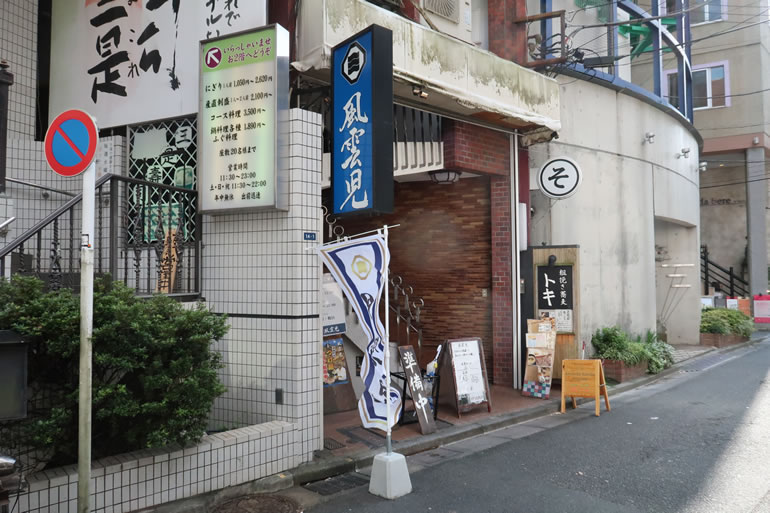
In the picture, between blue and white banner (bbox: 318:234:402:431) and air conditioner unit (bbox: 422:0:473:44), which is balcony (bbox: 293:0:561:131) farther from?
blue and white banner (bbox: 318:234:402:431)

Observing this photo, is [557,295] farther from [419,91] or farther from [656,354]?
[419,91]

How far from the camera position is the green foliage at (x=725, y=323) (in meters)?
18.2

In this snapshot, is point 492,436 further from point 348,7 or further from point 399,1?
point 399,1

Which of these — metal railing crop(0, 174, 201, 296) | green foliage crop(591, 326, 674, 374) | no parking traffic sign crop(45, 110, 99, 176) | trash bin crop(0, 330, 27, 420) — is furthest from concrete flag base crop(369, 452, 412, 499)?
green foliage crop(591, 326, 674, 374)

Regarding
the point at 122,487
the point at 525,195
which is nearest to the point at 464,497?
the point at 122,487

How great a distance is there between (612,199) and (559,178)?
3.14 m

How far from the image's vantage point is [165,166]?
7816 millimetres

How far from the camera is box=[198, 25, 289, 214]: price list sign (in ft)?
20.5

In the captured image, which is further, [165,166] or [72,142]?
[165,166]

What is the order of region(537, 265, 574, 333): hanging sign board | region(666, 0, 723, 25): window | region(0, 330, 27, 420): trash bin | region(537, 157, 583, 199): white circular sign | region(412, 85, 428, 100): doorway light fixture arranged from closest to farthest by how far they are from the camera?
region(0, 330, 27, 420): trash bin → region(412, 85, 428, 100): doorway light fixture → region(537, 265, 574, 333): hanging sign board → region(537, 157, 583, 199): white circular sign → region(666, 0, 723, 25): window

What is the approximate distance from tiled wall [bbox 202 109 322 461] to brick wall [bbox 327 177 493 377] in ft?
17.6

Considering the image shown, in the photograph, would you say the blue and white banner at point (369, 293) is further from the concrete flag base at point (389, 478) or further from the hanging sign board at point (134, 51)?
the hanging sign board at point (134, 51)

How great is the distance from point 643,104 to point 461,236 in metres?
7.40

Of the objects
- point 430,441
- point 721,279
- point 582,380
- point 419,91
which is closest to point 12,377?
point 430,441
